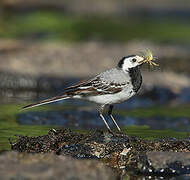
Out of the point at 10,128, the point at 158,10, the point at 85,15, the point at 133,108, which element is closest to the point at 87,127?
the point at 10,128

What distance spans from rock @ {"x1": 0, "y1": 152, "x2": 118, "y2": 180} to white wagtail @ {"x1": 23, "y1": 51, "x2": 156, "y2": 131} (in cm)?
263

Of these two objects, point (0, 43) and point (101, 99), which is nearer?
point (101, 99)

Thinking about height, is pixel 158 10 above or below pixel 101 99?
below

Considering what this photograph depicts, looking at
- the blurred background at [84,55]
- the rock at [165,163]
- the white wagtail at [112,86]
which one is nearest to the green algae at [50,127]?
the blurred background at [84,55]

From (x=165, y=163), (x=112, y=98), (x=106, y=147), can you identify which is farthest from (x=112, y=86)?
(x=165, y=163)

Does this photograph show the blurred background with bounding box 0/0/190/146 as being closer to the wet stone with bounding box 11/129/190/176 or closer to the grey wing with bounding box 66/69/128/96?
the grey wing with bounding box 66/69/128/96

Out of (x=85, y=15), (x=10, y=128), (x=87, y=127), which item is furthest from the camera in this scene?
(x=85, y=15)

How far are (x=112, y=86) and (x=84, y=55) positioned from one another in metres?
11.6

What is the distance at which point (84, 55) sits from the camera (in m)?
22.6

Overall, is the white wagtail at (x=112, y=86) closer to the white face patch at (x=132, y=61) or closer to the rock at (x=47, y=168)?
the white face patch at (x=132, y=61)

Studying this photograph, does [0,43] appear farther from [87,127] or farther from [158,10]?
[158,10]

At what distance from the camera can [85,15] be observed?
113 feet

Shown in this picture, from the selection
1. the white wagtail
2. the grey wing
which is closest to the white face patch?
the white wagtail

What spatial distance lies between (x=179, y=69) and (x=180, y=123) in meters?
6.91
